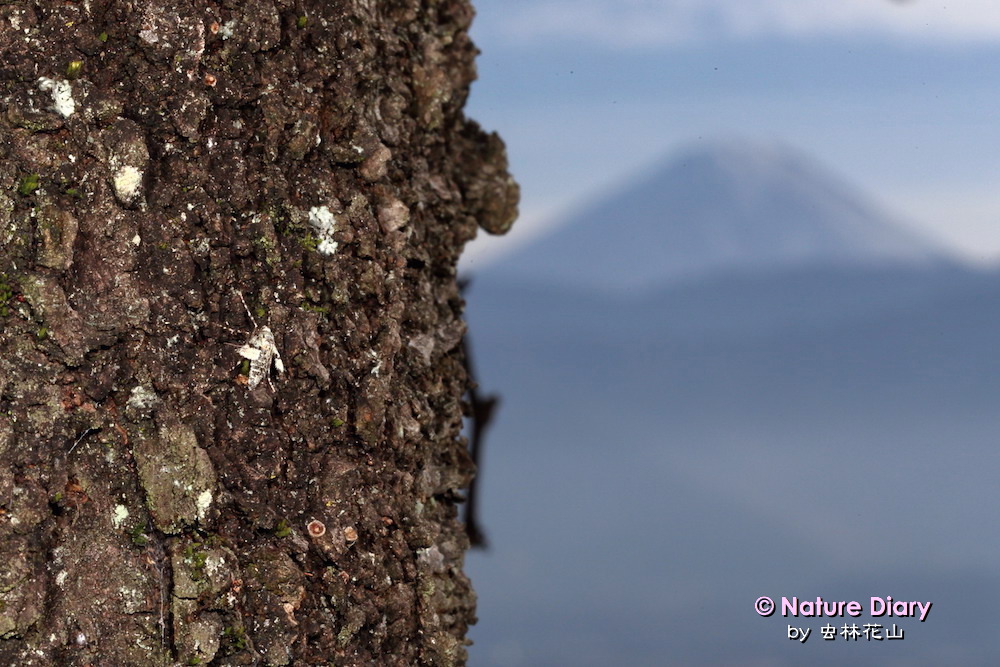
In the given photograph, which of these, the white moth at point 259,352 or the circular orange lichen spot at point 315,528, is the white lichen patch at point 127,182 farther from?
the circular orange lichen spot at point 315,528

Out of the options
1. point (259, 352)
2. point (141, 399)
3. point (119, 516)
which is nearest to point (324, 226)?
point (259, 352)

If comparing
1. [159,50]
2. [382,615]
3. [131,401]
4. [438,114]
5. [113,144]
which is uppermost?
[438,114]

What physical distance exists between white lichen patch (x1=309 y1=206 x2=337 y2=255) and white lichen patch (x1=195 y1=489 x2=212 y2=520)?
12.9 inches

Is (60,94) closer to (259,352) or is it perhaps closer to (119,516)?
(259,352)

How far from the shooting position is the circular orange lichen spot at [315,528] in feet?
4.40

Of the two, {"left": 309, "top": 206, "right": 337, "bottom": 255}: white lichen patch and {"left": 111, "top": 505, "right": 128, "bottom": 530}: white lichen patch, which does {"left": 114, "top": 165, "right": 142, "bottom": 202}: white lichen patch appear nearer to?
{"left": 309, "top": 206, "right": 337, "bottom": 255}: white lichen patch

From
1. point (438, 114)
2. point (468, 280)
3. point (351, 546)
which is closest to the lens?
point (351, 546)

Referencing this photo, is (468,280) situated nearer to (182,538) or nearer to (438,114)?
(438,114)

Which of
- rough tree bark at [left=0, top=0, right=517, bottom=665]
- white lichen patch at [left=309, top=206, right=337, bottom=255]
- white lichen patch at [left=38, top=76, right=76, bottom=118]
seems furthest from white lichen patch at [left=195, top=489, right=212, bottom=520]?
white lichen patch at [left=38, top=76, right=76, bottom=118]

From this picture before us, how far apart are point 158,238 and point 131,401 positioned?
0.63 ft

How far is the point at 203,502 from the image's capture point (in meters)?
1.28

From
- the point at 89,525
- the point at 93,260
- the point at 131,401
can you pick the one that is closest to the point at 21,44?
the point at 93,260

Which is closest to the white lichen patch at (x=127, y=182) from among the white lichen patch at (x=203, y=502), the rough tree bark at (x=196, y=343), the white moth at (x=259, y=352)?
the rough tree bark at (x=196, y=343)

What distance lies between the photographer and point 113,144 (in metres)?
1.27
